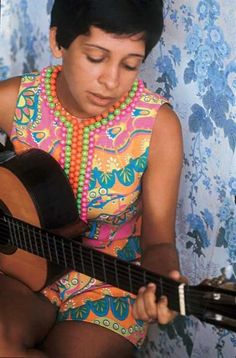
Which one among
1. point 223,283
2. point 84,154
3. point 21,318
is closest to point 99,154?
point 84,154

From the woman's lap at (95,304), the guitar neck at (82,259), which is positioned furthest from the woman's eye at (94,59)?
the woman's lap at (95,304)

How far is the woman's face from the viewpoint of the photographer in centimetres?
142

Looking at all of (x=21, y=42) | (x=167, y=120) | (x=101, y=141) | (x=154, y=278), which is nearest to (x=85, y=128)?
(x=101, y=141)

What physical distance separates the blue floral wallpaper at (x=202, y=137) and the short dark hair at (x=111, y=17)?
0.58 ft

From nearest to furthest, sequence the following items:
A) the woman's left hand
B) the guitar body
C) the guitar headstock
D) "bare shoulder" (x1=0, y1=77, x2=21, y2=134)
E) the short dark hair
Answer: the guitar headstock, the woman's left hand, the short dark hair, the guitar body, "bare shoulder" (x1=0, y1=77, x2=21, y2=134)

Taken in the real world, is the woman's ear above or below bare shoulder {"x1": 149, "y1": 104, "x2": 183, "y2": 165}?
above

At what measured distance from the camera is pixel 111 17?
1.40m

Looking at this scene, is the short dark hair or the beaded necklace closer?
the short dark hair

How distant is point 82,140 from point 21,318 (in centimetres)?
41

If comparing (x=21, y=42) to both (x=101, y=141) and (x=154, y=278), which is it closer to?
(x=101, y=141)

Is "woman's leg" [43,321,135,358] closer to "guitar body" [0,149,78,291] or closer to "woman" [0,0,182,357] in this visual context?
"woman" [0,0,182,357]

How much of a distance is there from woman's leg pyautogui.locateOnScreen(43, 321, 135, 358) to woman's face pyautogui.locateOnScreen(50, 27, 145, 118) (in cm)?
46

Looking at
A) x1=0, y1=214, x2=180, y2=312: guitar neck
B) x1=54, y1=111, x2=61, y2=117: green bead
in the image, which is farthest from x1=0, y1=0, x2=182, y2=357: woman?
x1=0, y1=214, x2=180, y2=312: guitar neck

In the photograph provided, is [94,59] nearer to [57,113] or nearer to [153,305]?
[57,113]
